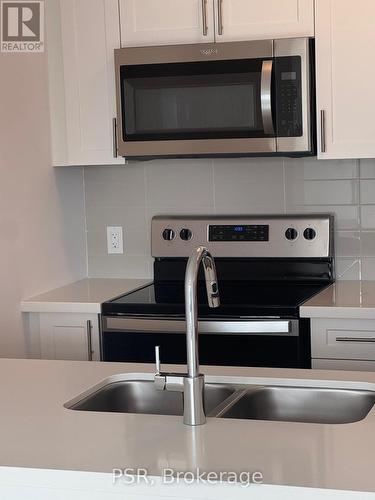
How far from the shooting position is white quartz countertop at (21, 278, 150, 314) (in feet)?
10.7

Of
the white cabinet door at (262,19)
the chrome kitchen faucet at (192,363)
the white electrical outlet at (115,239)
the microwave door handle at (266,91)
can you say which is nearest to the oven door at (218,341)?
the white electrical outlet at (115,239)

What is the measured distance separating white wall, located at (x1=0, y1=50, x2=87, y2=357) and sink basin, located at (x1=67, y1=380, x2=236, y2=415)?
1188 millimetres

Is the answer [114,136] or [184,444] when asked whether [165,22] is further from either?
[184,444]

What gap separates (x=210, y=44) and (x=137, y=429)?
1899 millimetres

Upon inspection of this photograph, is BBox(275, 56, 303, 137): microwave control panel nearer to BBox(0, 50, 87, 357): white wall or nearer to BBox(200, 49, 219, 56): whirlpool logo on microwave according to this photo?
BBox(200, 49, 219, 56): whirlpool logo on microwave

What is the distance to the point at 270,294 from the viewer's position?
3303 millimetres

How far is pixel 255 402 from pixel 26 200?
166cm

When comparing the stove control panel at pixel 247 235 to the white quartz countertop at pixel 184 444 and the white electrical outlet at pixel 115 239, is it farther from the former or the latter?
the white quartz countertop at pixel 184 444

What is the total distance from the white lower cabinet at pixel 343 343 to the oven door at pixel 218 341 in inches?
1.7

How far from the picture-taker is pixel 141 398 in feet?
6.91

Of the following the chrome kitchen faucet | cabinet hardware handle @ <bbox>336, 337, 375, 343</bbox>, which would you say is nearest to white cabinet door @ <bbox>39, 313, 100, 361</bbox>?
cabinet hardware handle @ <bbox>336, 337, 375, 343</bbox>

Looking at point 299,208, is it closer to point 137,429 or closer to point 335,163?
point 335,163

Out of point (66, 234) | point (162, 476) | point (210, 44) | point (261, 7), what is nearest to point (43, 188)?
point (66, 234)

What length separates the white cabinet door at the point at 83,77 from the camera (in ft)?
11.2
